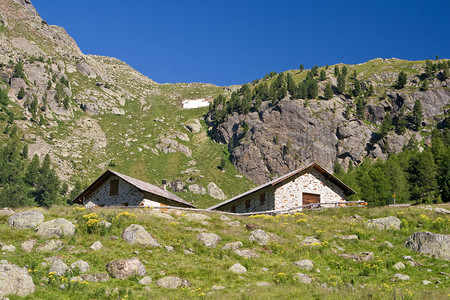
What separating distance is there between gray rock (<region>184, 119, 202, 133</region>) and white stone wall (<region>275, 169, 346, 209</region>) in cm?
10569

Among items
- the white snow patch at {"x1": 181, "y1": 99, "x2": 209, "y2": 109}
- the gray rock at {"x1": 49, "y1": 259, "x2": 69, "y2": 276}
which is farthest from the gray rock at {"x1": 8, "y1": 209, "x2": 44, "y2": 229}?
the white snow patch at {"x1": 181, "y1": 99, "x2": 209, "y2": 109}

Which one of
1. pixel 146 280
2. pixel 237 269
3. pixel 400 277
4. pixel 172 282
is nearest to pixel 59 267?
pixel 146 280

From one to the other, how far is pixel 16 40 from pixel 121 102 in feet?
157

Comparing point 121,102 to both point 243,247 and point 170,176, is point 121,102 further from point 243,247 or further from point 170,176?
A: point 243,247

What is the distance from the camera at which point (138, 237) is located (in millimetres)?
23328

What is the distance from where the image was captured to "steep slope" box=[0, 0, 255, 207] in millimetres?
111875

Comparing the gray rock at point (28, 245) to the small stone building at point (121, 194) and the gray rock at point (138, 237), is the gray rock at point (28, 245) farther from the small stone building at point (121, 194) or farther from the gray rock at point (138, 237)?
the small stone building at point (121, 194)

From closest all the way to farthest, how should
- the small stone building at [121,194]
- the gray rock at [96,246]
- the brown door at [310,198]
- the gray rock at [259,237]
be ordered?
the gray rock at [96,246] < the gray rock at [259,237] < the small stone building at [121,194] < the brown door at [310,198]

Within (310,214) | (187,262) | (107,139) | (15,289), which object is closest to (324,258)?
(187,262)

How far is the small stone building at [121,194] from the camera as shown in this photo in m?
42.8

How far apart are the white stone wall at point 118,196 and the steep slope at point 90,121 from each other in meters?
51.8

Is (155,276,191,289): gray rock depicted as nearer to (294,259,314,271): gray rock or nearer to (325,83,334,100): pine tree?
(294,259,314,271): gray rock

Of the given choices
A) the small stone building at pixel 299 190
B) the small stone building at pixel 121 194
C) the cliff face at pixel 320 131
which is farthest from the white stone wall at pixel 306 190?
the cliff face at pixel 320 131

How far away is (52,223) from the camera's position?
2420 cm
